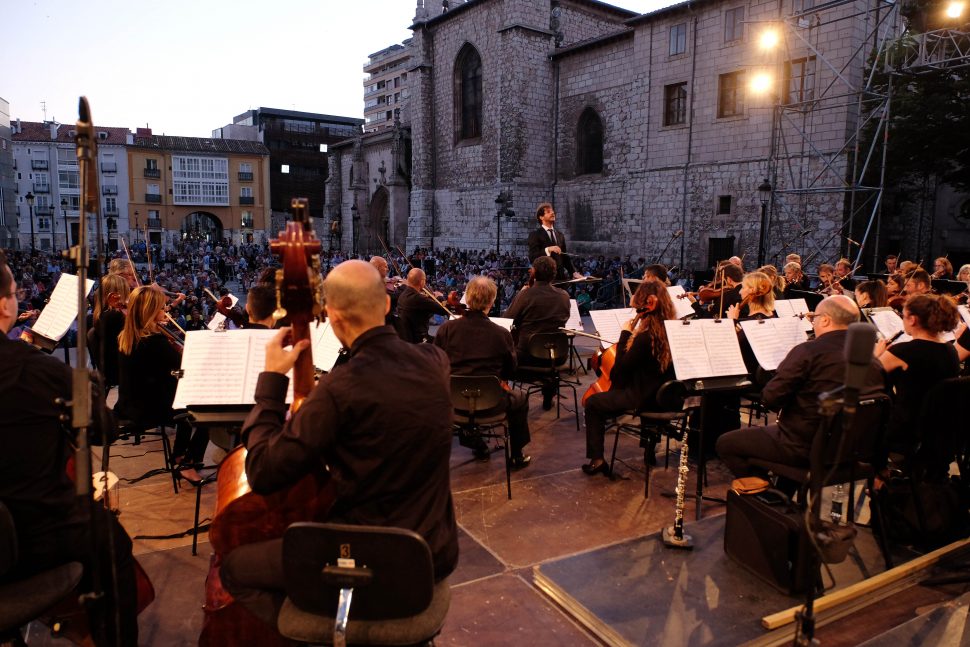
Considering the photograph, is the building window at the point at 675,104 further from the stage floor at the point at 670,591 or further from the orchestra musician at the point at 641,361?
the stage floor at the point at 670,591

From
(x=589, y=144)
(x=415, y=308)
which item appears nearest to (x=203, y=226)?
(x=589, y=144)

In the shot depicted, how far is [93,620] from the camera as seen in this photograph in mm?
2098

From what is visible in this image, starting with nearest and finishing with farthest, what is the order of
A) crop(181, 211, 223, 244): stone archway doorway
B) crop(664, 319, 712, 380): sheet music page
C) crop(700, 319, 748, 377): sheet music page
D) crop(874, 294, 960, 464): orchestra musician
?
crop(874, 294, 960, 464): orchestra musician, crop(664, 319, 712, 380): sheet music page, crop(700, 319, 748, 377): sheet music page, crop(181, 211, 223, 244): stone archway doorway

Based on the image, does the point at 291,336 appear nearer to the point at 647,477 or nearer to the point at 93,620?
the point at 93,620

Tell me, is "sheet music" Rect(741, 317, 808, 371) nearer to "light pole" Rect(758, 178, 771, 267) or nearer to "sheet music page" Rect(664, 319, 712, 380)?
"sheet music page" Rect(664, 319, 712, 380)

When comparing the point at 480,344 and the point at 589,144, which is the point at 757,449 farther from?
the point at 589,144

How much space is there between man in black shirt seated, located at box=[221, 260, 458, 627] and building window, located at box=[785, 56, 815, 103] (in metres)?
17.9

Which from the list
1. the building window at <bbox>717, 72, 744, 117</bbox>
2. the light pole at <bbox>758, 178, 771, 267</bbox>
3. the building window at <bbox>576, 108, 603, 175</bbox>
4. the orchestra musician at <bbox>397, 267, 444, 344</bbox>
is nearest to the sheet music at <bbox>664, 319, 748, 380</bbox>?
the orchestra musician at <bbox>397, 267, 444, 344</bbox>

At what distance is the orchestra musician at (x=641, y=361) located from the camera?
442 centimetres

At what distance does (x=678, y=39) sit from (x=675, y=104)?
1.89m

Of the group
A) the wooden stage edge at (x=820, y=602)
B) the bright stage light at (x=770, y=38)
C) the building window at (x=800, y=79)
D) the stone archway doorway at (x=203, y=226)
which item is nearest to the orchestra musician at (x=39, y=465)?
the wooden stage edge at (x=820, y=602)

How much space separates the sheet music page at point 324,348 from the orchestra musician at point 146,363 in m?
1.24

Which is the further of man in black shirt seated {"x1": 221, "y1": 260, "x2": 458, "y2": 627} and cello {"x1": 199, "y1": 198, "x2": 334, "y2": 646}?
cello {"x1": 199, "y1": 198, "x2": 334, "y2": 646}

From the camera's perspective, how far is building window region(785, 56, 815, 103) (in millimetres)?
16812
